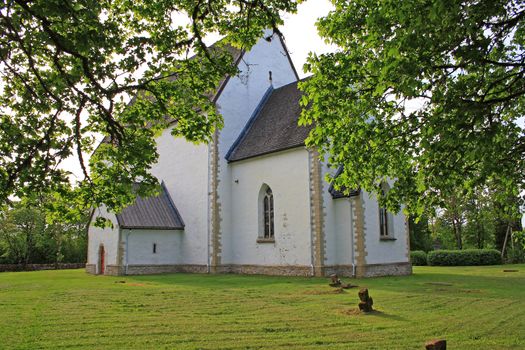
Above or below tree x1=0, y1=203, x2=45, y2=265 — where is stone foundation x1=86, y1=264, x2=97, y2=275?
below

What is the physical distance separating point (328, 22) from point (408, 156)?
360 cm

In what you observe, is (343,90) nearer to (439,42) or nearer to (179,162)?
(439,42)

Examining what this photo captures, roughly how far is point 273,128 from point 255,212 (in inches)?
196

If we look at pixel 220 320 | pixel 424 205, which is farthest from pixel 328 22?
pixel 220 320

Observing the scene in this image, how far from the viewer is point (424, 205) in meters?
8.80

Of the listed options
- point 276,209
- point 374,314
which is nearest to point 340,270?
point 276,209

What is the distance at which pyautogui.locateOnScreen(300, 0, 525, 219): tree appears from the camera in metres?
6.82

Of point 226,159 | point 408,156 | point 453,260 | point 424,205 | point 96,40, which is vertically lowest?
point 453,260

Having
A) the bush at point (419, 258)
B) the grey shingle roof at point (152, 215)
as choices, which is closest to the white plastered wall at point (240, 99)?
the grey shingle roof at point (152, 215)

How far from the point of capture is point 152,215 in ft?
92.6

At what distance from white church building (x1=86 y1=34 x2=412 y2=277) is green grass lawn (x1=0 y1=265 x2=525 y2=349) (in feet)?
21.8

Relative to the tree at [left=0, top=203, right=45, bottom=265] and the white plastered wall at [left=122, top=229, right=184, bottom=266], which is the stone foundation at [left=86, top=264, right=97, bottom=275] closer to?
the white plastered wall at [left=122, top=229, right=184, bottom=266]

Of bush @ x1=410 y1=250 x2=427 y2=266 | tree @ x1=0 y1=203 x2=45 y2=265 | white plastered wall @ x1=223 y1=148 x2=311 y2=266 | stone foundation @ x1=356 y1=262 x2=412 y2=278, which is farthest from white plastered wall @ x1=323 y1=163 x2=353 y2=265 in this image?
tree @ x1=0 y1=203 x2=45 y2=265

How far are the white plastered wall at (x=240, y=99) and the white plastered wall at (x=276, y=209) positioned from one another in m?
0.42
